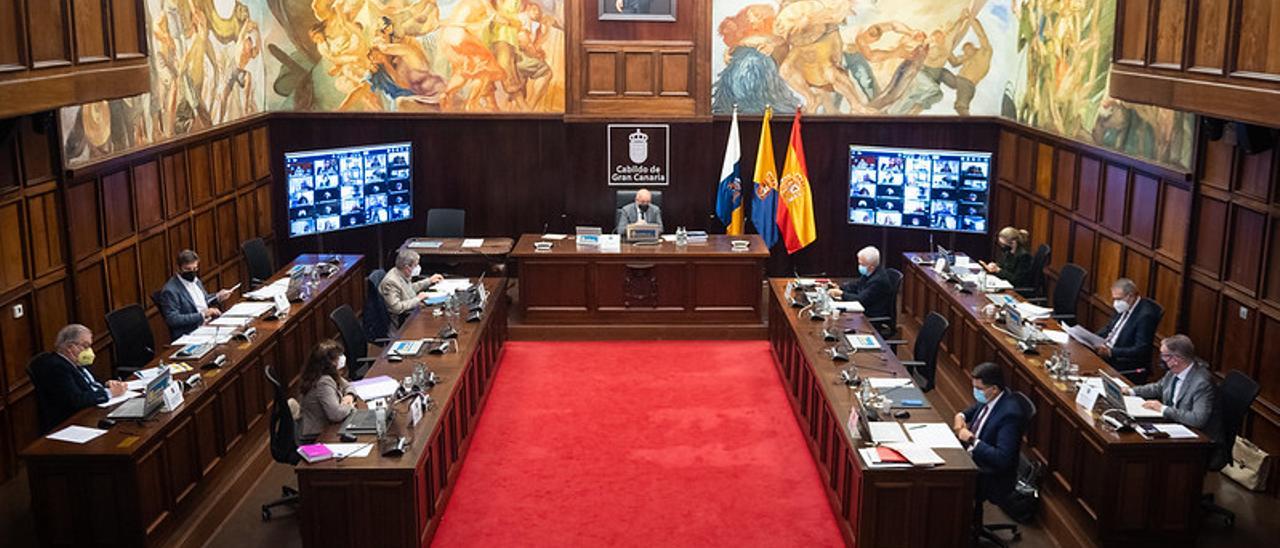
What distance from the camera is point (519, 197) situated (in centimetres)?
1655

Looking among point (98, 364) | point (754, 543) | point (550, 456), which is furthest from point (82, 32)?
point (754, 543)

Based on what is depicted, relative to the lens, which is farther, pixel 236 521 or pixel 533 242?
pixel 533 242

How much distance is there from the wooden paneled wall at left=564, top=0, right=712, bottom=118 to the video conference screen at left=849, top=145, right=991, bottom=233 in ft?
7.66

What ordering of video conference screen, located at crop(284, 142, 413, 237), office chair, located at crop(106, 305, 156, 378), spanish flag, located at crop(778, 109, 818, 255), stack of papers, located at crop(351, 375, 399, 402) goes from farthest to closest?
spanish flag, located at crop(778, 109, 818, 255) → video conference screen, located at crop(284, 142, 413, 237) → office chair, located at crop(106, 305, 156, 378) → stack of papers, located at crop(351, 375, 399, 402)

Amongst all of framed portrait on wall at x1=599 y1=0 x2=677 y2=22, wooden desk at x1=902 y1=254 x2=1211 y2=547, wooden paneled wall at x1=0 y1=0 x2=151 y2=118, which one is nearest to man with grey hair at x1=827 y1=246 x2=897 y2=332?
wooden desk at x1=902 y1=254 x2=1211 y2=547

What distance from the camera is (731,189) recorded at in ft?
52.3

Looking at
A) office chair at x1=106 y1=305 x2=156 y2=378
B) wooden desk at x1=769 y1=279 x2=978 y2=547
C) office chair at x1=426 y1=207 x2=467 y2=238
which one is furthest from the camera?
office chair at x1=426 y1=207 x2=467 y2=238

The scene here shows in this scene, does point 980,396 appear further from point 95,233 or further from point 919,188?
point 95,233

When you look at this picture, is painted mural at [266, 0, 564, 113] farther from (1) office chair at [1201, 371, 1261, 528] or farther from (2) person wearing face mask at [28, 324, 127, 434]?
(1) office chair at [1201, 371, 1261, 528]

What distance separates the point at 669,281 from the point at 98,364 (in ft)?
20.6

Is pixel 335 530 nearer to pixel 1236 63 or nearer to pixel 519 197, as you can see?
pixel 1236 63

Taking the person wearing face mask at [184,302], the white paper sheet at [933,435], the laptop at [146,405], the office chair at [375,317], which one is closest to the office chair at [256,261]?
the person wearing face mask at [184,302]

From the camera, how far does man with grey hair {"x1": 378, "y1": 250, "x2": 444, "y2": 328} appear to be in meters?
12.0

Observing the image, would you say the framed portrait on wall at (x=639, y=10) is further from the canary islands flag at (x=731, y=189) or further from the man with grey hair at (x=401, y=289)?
the man with grey hair at (x=401, y=289)
